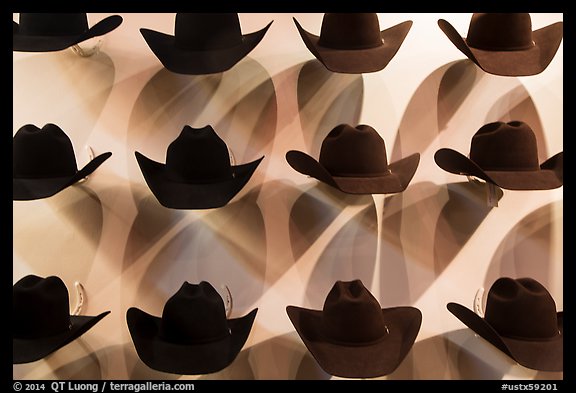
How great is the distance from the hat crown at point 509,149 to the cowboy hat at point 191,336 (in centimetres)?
113

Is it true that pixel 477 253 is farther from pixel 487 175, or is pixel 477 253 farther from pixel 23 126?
pixel 23 126

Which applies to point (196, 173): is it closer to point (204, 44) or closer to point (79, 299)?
point (204, 44)

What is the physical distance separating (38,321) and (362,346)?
48.7 inches

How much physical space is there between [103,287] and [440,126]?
1613mm

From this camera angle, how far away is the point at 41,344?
2559 mm

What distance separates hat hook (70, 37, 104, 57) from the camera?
9.57 feet

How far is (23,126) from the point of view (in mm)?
2770

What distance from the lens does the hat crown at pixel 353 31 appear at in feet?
8.93

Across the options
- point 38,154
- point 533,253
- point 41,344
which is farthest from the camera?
point 533,253

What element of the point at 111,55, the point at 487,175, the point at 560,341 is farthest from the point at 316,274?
the point at 111,55

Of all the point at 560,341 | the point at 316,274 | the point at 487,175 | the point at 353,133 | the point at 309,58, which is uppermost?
the point at 309,58

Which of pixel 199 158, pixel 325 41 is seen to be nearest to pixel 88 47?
pixel 199 158

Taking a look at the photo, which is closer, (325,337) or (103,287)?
(325,337)

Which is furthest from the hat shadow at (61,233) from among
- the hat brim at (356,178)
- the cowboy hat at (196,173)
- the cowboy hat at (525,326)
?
the cowboy hat at (525,326)
